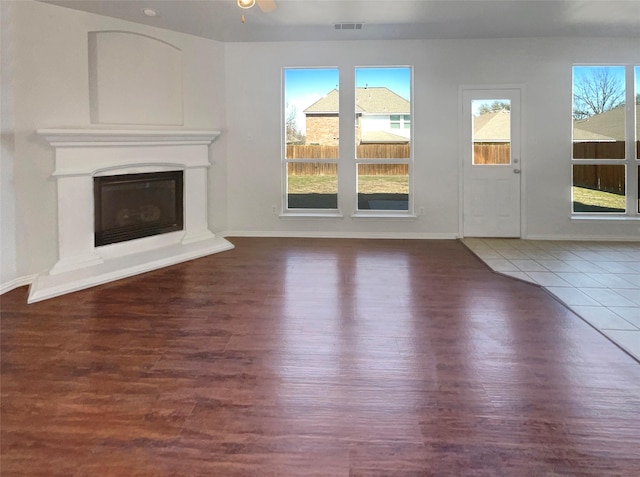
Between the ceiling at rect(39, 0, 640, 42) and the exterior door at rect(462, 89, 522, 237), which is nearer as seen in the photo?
the ceiling at rect(39, 0, 640, 42)

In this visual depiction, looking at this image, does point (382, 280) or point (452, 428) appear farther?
point (382, 280)

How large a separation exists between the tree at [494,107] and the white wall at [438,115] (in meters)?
0.23

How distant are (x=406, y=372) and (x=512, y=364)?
60 cm

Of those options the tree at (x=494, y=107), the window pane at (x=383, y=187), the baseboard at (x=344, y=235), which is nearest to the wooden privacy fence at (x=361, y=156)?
the window pane at (x=383, y=187)

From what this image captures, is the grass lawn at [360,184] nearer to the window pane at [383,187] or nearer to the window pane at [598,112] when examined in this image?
the window pane at [383,187]

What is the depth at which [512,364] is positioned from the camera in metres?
2.60

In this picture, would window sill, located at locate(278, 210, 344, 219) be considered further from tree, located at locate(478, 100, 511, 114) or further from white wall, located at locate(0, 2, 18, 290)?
white wall, located at locate(0, 2, 18, 290)

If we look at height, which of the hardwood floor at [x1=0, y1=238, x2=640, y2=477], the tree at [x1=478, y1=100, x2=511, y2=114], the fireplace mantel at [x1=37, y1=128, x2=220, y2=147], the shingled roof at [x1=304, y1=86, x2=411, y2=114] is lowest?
the hardwood floor at [x1=0, y1=238, x2=640, y2=477]

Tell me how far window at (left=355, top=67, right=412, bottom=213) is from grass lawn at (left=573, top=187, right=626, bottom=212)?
2236 mm

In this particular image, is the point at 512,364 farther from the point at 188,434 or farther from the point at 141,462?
the point at 141,462

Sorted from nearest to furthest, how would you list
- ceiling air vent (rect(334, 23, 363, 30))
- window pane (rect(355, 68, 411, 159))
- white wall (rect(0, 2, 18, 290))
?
white wall (rect(0, 2, 18, 290)) → ceiling air vent (rect(334, 23, 363, 30)) → window pane (rect(355, 68, 411, 159))

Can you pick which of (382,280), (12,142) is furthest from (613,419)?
(12,142)

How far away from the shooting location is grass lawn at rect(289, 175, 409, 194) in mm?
6586

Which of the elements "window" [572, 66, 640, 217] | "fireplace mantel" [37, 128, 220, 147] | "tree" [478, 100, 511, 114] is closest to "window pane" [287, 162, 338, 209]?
"fireplace mantel" [37, 128, 220, 147]
